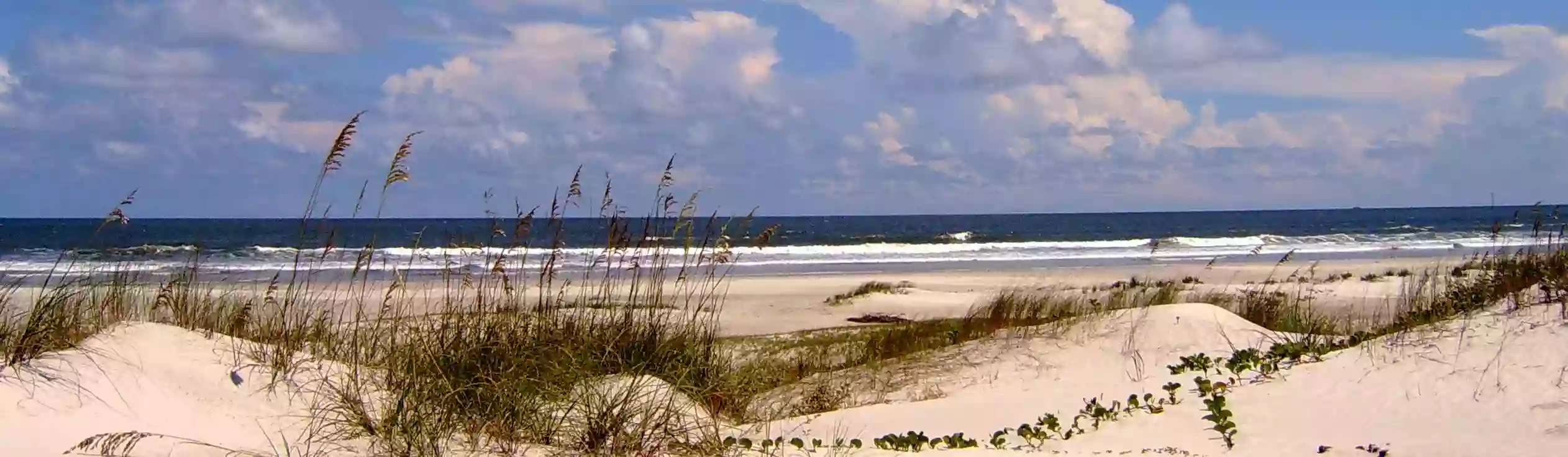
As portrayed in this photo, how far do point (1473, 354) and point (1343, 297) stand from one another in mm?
9561

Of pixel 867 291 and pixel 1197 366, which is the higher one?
pixel 1197 366

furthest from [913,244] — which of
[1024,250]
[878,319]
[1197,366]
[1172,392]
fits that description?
[1172,392]

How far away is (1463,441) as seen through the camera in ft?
19.8

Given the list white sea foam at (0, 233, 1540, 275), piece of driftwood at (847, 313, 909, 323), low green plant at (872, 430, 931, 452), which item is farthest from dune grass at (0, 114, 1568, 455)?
white sea foam at (0, 233, 1540, 275)

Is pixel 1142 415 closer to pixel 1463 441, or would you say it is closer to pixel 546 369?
pixel 1463 441

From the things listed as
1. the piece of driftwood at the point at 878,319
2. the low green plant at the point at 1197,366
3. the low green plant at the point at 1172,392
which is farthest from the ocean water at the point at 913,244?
the low green plant at the point at 1172,392

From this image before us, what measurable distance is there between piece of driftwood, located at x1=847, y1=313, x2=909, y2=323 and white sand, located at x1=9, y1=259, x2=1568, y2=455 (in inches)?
194

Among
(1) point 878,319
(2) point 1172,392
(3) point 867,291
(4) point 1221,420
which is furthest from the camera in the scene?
(3) point 867,291

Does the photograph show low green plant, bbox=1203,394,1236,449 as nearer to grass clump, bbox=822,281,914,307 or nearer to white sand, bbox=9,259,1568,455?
white sand, bbox=9,259,1568,455

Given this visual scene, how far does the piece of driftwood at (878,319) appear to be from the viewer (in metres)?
15.3

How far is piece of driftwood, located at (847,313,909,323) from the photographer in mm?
15312

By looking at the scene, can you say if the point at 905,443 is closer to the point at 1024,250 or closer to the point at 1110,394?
the point at 1110,394

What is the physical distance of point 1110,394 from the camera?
7984 millimetres

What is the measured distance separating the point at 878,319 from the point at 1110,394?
7.76 meters
